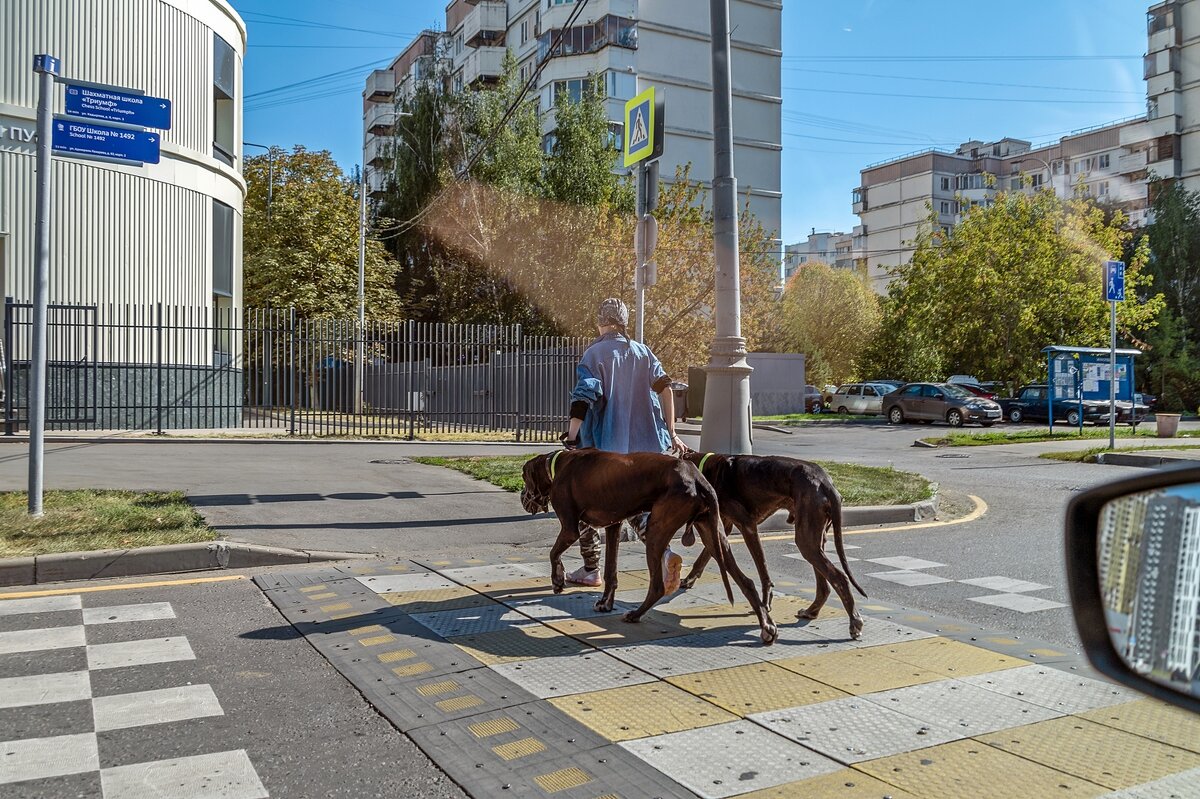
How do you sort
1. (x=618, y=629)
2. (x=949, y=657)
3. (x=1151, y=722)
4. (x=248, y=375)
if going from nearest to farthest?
(x=1151, y=722), (x=949, y=657), (x=618, y=629), (x=248, y=375)

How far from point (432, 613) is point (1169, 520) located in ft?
15.7

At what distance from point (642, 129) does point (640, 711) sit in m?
7.55

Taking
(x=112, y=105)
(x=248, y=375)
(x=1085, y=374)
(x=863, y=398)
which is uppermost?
(x=112, y=105)

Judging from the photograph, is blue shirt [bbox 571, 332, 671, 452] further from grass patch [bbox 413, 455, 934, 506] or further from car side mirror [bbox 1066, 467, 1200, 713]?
car side mirror [bbox 1066, 467, 1200, 713]

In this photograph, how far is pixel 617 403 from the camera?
654 cm

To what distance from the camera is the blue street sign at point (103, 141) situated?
8836 millimetres

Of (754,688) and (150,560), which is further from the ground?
(150,560)

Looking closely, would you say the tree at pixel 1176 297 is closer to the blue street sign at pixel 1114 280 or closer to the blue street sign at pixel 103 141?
the blue street sign at pixel 1114 280

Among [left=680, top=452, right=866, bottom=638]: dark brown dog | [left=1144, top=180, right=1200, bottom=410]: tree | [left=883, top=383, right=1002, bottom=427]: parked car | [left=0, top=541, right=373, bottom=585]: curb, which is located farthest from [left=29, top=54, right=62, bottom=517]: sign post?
[left=1144, top=180, right=1200, bottom=410]: tree

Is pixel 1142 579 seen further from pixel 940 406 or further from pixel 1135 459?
pixel 940 406

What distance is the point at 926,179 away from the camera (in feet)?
282

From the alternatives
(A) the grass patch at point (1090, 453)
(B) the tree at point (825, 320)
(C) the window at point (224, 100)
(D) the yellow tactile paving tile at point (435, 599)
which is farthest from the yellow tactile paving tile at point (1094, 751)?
(B) the tree at point (825, 320)

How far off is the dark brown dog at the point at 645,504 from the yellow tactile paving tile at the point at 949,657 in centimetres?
67

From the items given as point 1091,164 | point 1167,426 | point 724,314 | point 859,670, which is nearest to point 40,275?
point 724,314
